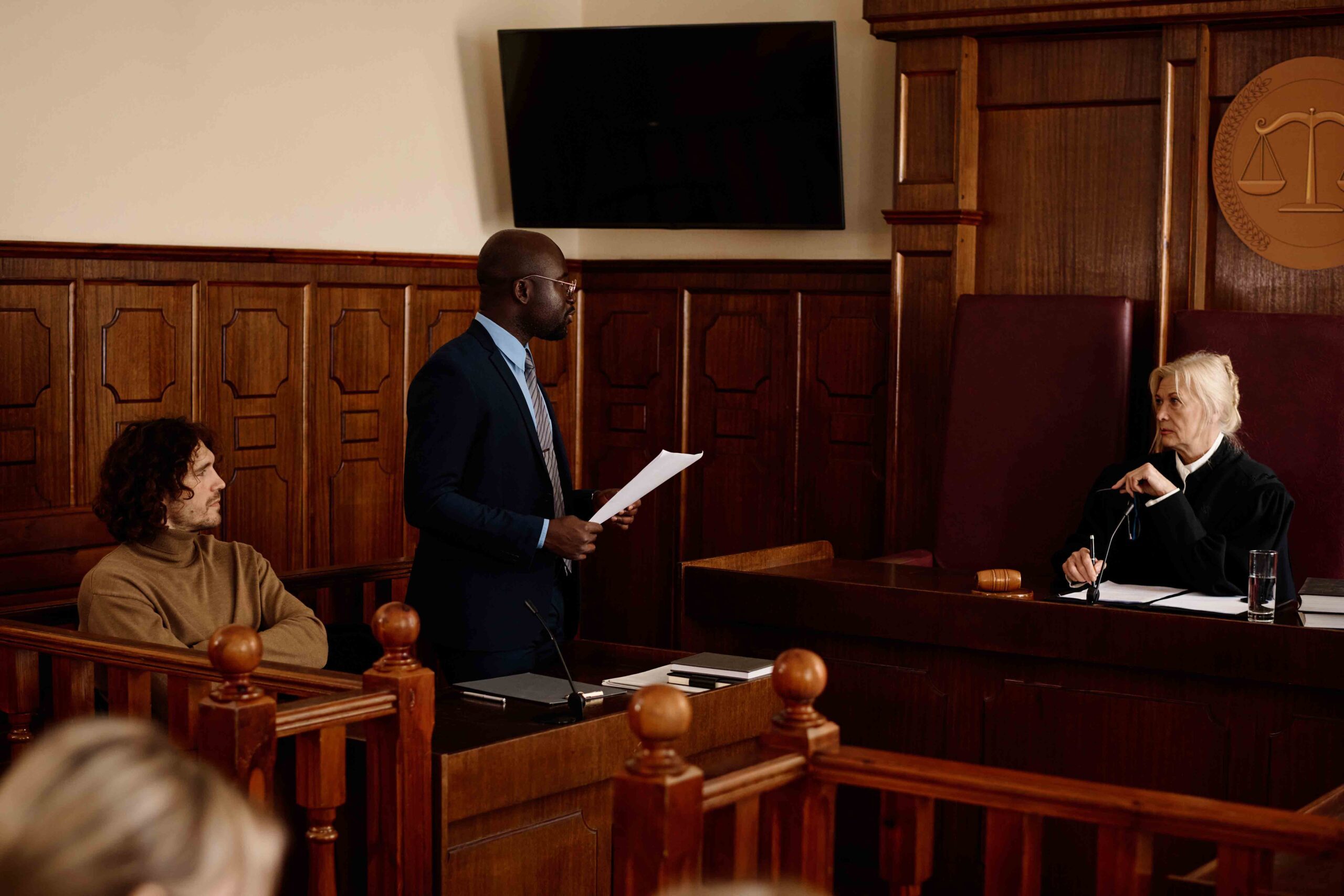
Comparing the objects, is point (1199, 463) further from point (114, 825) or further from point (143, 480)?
point (114, 825)

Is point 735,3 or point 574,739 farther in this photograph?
point 735,3

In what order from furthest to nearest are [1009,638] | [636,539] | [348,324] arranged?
[636,539], [348,324], [1009,638]

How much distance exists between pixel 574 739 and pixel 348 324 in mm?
2894

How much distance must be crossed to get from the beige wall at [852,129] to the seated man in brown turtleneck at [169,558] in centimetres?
267

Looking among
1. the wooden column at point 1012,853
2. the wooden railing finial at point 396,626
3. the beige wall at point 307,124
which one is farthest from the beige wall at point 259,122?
the wooden column at point 1012,853

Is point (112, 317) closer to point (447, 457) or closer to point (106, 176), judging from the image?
point (106, 176)

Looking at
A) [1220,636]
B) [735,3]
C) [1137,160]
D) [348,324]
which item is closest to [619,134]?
[735,3]

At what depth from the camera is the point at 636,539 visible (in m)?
6.11

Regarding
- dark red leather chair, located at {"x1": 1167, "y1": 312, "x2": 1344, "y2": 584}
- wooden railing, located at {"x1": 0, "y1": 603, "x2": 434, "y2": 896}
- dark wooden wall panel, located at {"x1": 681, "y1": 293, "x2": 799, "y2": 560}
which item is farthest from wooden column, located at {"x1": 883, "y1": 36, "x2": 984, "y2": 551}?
wooden railing, located at {"x1": 0, "y1": 603, "x2": 434, "y2": 896}

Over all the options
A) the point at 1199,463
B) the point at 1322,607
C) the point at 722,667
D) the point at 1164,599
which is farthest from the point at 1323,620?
the point at 722,667

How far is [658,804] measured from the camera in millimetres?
1688

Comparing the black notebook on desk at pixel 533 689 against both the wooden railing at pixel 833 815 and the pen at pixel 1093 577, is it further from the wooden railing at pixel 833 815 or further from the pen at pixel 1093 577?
the pen at pixel 1093 577

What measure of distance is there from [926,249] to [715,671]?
7.84 feet

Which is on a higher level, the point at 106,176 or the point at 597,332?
the point at 106,176
